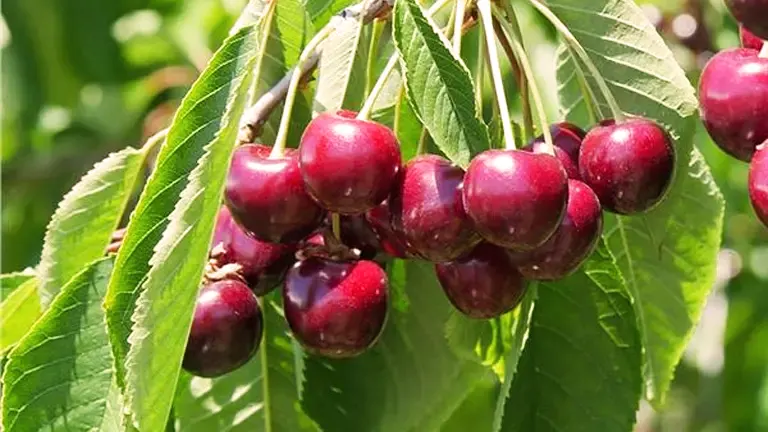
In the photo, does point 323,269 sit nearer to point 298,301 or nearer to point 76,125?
point 298,301

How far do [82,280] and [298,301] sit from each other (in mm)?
273

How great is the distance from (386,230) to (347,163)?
161 mm

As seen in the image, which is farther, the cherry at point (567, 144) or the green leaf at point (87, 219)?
the green leaf at point (87, 219)

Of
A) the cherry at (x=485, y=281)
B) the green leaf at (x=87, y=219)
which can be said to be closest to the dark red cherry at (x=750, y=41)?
the cherry at (x=485, y=281)

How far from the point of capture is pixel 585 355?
176 centimetres

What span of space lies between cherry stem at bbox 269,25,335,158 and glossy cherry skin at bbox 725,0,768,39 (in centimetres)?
49

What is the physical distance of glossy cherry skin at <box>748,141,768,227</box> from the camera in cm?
138

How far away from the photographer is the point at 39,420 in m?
1.62

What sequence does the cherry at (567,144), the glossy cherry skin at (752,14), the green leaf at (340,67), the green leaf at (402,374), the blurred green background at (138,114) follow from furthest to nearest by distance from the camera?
the blurred green background at (138,114)
the green leaf at (402,374)
the green leaf at (340,67)
the cherry at (567,144)
the glossy cherry skin at (752,14)

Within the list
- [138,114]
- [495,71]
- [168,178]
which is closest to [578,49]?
[495,71]

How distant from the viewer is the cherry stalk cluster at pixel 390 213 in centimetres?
137

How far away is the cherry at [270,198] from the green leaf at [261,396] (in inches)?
14.2

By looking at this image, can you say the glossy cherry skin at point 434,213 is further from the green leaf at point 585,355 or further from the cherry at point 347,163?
the green leaf at point 585,355

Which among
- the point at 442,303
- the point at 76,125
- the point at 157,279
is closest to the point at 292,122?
the point at 442,303
